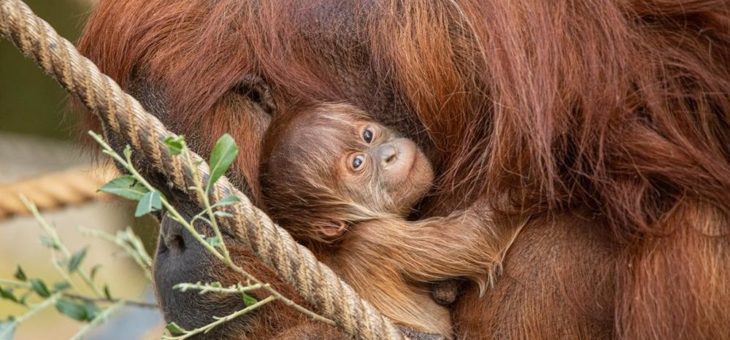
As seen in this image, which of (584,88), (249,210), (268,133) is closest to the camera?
(249,210)

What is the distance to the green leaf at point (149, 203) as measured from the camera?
7.00ft

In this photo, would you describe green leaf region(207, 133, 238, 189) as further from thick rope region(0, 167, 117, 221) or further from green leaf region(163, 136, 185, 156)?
thick rope region(0, 167, 117, 221)

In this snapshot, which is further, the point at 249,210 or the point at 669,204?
the point at 669,204

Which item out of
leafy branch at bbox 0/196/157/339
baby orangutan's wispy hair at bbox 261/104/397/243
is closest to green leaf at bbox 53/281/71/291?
leafy branch at bbox 0/196/157/339

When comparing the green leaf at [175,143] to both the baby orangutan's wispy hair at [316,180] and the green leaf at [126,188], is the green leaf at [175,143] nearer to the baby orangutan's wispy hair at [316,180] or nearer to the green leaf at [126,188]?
the green leaf at [126,188]

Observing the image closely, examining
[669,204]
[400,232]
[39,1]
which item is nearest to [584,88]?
[669,204]

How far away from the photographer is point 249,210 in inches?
84.7

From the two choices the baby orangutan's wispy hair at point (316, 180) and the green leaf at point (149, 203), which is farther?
the baby orangutan's wispy hair at point (316, 180)

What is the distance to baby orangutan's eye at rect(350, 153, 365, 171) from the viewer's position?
8.73 feet

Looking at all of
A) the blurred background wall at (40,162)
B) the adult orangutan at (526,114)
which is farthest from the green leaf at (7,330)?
the blurred background wall at (40,162)

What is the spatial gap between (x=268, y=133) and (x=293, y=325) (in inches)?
18.9

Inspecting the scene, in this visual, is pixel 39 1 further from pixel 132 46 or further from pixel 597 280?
pixel 597 280

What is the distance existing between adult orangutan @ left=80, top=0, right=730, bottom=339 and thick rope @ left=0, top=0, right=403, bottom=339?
39 centimetres

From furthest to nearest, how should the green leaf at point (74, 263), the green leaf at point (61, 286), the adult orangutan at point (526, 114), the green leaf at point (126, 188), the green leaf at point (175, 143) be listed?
1. the green leaf at point (61, 286)
2. the green leaf at point (74, 263)
3. the adult orangutan at point (526, 114)
4. the green leaf at point (126, 188)
5. the green leaf at point (175, 143)
